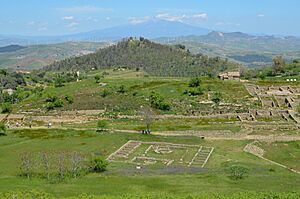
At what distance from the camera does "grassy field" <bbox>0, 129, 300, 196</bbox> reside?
40750 millimetres

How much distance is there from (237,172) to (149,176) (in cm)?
918

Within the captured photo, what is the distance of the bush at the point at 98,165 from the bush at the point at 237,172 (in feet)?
44.3

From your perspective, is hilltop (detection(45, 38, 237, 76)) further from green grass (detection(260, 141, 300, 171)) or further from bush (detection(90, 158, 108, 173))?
A: bush (detection(90, 158, 108, 173))

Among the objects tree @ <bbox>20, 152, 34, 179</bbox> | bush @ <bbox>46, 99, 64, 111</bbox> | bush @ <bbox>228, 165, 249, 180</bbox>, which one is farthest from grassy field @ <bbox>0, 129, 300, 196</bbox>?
bush @ <bbox>46, 99, 64, 111</bbox>

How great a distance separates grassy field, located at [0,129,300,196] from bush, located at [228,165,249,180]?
46cm

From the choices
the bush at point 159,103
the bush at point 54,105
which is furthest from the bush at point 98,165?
the bush at point 54,105

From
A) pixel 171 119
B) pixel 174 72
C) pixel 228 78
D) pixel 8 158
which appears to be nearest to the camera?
pixel 8 158

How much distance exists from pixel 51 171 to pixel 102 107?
142 feet

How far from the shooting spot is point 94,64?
638ft

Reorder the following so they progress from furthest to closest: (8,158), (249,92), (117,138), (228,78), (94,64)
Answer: (94,64)
(228,78)
(249,92)
(117,138)
(8,158)

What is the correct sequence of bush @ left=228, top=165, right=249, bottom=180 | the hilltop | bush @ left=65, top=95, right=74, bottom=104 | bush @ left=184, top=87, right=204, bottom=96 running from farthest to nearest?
1. the hilltop
2. bush @ left=184, top=87, right=204, bottom=96
3. bush @ left=65, top=95, right=74, bottom=104
4. bush @ left=228, top=165, right=249, bottom=180

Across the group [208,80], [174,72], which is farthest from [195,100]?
[174,72]

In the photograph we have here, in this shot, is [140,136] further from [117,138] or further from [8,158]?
[8,158]

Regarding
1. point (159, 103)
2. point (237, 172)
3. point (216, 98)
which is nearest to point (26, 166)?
point (237, 172)
